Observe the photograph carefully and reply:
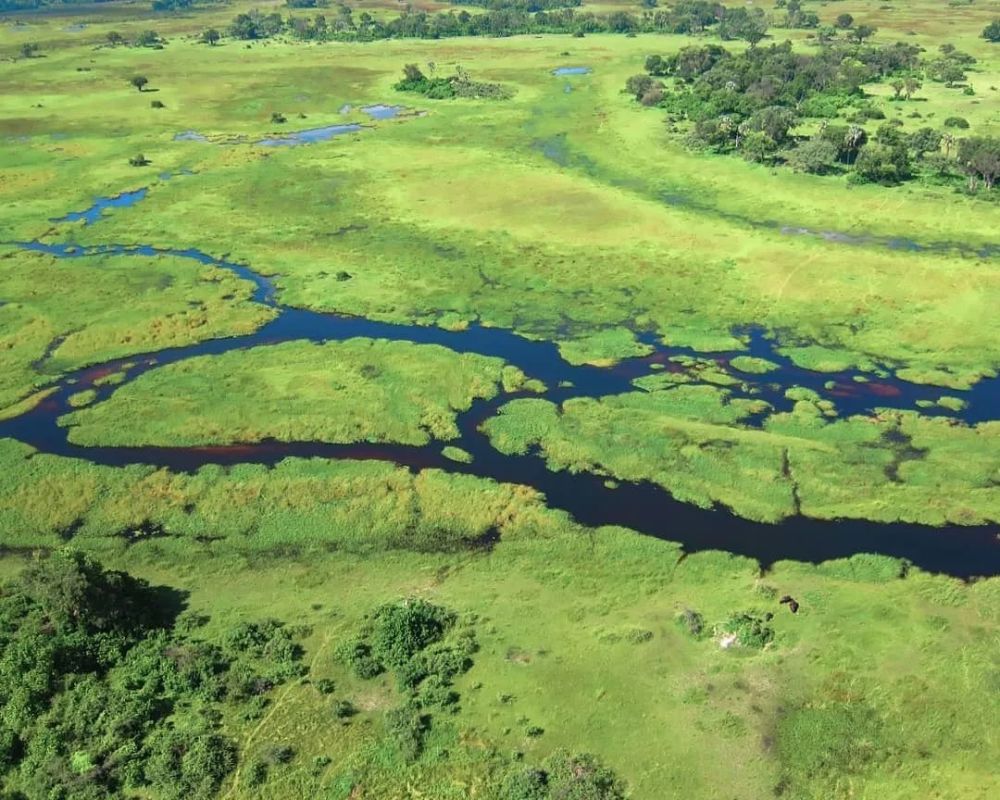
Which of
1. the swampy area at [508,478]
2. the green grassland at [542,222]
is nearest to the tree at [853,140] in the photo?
the swampy area at [508,478]

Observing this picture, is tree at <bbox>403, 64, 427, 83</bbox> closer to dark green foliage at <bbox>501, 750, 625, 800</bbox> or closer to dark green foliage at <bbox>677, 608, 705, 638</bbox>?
dark green foliage at <bbox>677, 608, 705, 638</bbox>

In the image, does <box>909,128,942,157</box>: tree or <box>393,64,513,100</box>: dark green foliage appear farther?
<box>393,64,513,100</box>: dark green foliage

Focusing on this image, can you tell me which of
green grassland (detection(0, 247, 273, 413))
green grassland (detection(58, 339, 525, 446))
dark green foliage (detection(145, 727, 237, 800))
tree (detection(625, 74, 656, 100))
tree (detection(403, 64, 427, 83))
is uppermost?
tree (detection(403, 64, 427, 83))

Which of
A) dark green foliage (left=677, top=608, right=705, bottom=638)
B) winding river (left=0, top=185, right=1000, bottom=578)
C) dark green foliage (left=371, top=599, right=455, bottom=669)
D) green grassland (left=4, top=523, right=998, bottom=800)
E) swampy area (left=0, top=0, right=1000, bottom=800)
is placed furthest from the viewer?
winding river (left=0, top=185, right=1000, bottom=578)

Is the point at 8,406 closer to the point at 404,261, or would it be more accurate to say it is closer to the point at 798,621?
the point at 404,261

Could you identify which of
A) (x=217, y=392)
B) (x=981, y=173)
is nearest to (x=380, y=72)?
(x=981, y=173)

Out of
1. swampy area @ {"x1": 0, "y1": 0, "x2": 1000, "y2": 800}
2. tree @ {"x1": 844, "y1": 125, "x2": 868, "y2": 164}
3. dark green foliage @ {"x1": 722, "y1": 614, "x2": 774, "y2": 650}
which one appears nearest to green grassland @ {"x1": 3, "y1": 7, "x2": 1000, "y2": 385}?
swampy area @ {"x1": 0, "y1": 0, "x2": 1000, "y2": 800}

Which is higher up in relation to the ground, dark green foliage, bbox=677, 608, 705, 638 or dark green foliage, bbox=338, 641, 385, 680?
dark green foliage, bbox=338, 641, 385, 680
